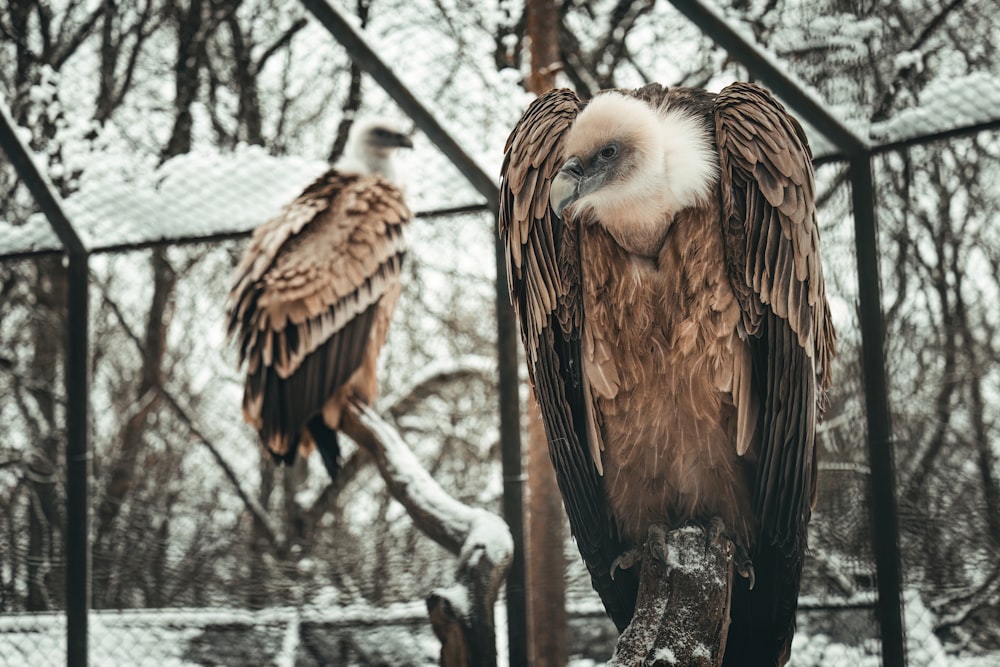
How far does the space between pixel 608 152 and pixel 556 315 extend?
0.26 m

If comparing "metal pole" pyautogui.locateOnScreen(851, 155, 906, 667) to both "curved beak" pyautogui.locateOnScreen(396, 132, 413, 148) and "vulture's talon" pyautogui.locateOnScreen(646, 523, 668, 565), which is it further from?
"curved beak" pyautogui.locateOnScreen(396, 132, 413, 148)

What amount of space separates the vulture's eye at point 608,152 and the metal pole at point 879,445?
746mm

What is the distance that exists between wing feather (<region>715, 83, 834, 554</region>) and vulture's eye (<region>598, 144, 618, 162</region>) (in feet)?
0.51

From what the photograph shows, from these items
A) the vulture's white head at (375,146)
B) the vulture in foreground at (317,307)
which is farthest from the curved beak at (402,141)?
the vulture in foreground at (317,307)

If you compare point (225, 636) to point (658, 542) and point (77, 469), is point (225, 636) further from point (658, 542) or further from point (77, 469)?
point (658, 542)

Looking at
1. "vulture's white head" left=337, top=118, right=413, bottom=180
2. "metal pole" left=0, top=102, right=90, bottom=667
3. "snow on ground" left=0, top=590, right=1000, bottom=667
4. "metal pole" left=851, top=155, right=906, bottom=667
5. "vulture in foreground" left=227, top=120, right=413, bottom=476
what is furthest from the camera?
"vulture's white head" left=337, top=118, right=413, bottom=180

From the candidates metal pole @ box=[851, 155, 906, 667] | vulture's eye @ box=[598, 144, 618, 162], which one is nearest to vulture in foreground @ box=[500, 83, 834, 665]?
vulture's eye @ box=[598, 144, 618, 162]

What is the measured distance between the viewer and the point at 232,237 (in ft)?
9.01

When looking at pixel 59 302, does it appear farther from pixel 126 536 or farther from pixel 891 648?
pixel 891 648

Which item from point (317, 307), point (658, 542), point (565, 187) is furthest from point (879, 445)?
point (317, 307)

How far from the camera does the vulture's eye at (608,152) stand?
1.44 m

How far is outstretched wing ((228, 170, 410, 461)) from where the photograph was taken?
2.69 meters

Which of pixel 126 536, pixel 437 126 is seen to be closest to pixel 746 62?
pixel 437 126

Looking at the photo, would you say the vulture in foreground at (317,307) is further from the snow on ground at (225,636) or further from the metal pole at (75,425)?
the snow on ground at (225,636)
